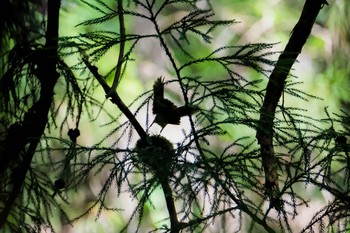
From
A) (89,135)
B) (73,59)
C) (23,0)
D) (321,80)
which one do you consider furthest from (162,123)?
(321,80)

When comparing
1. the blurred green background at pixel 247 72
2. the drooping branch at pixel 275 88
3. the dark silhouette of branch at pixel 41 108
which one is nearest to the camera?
the drooping branch at pixel 275 88

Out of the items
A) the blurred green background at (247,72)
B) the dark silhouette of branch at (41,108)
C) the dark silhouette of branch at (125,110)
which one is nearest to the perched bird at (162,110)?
the dark silhouette of branch at (125,110)

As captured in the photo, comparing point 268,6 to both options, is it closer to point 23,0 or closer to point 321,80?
point 321,80

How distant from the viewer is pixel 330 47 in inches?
103

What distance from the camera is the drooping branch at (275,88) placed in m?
0.67

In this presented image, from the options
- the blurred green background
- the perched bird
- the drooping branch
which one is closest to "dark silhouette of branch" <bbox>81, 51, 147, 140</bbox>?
the perched bird

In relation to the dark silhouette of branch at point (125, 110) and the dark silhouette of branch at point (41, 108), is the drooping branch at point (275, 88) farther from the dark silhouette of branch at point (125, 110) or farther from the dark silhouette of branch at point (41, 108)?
the dark silhouette of branch at point (41, 108)

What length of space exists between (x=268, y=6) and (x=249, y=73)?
328mm

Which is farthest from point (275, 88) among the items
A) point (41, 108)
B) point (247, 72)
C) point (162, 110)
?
point (247, 72)

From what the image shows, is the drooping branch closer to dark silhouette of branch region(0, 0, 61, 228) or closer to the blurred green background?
dark silhouette of branch region(0, 0, 61, 228)

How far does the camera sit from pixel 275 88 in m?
0.70

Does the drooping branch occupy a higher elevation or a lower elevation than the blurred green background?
lower

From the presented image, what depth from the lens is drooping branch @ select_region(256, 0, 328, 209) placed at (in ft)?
2.21

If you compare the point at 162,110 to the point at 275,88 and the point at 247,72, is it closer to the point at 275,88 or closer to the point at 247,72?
the point at 275,88
